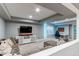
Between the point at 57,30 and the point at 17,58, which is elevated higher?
the point at 57,30

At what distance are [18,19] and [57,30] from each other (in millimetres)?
1383

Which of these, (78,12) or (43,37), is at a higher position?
(78,12)

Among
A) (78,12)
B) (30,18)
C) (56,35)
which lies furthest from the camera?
(56,35)

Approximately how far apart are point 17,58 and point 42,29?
287 cm

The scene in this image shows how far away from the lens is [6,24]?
265cm

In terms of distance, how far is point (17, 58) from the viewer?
653mm

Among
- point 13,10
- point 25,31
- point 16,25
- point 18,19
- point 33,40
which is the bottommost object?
point 33,40

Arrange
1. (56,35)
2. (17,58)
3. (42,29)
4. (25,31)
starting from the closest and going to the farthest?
(17,58)
(25,31)
(56,35)
(42,29)

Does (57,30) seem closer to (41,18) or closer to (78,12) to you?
(41,18)

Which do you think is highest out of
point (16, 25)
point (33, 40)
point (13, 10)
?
point (13, 10)

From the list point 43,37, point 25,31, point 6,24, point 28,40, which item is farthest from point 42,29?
point 6,24

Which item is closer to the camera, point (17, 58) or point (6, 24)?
point (17, 58)

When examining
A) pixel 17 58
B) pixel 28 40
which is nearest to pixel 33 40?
pixel 28 40

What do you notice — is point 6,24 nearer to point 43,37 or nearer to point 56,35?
point 43,37
